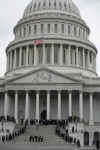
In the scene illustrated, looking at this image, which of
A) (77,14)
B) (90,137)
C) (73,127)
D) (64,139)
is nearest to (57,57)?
A: (77,14)

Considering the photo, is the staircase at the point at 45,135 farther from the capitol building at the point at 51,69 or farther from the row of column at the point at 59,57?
the row of column at the point at 59,57

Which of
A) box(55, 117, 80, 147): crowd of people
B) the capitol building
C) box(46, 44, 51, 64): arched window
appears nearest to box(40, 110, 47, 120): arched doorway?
the capitol building

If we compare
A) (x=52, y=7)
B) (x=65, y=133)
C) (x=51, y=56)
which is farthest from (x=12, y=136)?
(x=52, y=7)

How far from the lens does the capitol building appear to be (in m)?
81.2

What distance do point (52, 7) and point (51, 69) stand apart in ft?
101

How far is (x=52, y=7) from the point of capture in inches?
4186

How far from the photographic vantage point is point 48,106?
8050cm

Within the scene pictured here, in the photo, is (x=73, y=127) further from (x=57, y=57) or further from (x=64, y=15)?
(x=64, y=15)

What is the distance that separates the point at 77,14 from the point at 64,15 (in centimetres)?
658

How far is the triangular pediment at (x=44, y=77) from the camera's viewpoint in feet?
266

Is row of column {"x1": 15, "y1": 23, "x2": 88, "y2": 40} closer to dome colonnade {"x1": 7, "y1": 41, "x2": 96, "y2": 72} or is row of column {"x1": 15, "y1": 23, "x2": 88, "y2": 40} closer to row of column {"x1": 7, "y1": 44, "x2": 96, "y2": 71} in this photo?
dome colonnade {"x1": 7, "y1": 41, "x2": 96, "y2": 72}

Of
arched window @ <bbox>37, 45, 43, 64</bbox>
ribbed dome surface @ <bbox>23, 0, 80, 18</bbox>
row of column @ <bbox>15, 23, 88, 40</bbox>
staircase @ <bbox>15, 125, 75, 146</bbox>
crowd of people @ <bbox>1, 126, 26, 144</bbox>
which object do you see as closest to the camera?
staircase @ <bbox>15, 125, 75, 146</bbox>

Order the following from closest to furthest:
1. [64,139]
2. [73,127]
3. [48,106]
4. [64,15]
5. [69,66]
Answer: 1. [64,139]
2. [73,127]
3. [48,106]
4. [69,66]
5. [64,15]

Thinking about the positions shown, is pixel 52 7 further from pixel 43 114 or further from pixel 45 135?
pixel 45 135
